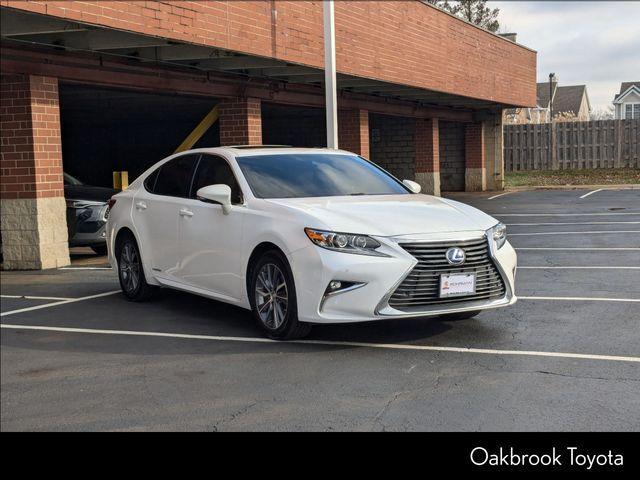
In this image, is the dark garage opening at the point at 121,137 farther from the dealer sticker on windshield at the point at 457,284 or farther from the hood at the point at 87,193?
the dealer sticker on windshield at the point at 457,284

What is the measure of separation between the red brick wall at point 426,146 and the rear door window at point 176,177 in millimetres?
17336

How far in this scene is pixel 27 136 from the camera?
12.2m

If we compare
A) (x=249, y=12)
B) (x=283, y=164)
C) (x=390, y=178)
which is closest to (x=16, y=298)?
(x=283, y=164)

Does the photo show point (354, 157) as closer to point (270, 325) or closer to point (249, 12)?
point (270, 325)

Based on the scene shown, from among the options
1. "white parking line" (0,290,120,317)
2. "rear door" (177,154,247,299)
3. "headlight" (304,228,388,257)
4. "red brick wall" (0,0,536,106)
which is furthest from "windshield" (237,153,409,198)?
"red brick wall" (0,0,536,106)

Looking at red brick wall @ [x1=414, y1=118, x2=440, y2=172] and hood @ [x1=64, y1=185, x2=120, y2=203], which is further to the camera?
red brick wall @ [x1=414, y1=118, x2=440, y2=172]

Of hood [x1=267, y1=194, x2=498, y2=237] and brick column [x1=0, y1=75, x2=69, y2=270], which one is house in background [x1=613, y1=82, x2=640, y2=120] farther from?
hood [x1=267, y1=194, x2=498, y2=237]

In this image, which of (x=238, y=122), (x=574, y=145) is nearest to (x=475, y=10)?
(x=574, y=145)

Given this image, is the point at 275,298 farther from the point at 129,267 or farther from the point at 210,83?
the point at 210,83

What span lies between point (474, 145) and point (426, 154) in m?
5.64

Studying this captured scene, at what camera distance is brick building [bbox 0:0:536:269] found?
1216 cm

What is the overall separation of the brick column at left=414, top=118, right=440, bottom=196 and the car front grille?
18.9 metres

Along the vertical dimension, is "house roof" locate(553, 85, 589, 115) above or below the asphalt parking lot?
above

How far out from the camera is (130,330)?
7867 millimetres
